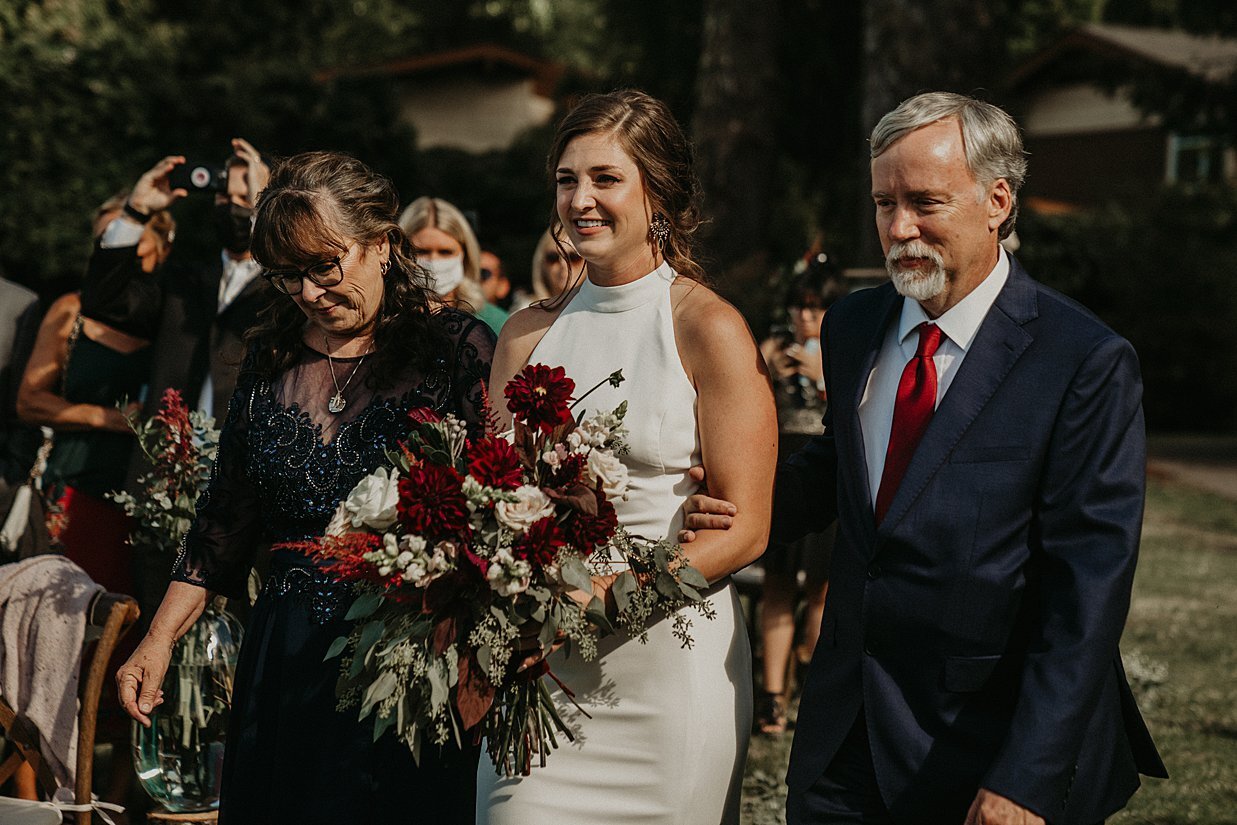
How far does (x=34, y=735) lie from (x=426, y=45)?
49.8 m

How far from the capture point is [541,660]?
2818mm

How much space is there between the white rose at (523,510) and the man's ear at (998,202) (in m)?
1.07

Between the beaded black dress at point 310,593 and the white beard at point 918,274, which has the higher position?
the white beard at point 918,274

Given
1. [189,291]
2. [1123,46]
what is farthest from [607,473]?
[1123,46]

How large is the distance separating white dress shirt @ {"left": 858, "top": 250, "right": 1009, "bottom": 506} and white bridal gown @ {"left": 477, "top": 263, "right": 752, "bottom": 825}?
1.43 feet

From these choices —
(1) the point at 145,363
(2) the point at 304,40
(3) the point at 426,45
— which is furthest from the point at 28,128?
(3) the point at 426,45

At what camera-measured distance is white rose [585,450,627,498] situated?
273cm

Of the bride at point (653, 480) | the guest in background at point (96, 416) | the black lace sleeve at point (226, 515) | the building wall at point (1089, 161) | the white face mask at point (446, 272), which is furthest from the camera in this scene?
the building wall at point (1089, 161)

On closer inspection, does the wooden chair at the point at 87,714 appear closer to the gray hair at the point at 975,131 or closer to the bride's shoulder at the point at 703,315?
the bride's shoulder at the point at 703,315

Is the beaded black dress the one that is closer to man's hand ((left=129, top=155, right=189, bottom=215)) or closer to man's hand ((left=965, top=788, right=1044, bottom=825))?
man's hand ((left=965, top=788, right=1044, bottom=825))

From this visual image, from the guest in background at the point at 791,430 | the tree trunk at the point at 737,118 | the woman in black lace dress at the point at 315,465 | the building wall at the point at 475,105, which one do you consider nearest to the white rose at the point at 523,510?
the woman in black lace dress at the point at 315,465

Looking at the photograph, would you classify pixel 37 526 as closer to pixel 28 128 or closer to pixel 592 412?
pixel 592 412

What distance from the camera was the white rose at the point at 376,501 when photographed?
2.70 m

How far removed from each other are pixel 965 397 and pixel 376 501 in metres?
1.18
